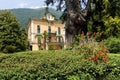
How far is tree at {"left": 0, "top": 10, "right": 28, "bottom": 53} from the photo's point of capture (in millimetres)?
36072

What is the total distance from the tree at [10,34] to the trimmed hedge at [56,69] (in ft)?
88.8

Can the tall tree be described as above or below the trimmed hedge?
above

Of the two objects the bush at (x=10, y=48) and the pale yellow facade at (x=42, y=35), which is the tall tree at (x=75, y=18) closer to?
the bush at (x=10, y=48)

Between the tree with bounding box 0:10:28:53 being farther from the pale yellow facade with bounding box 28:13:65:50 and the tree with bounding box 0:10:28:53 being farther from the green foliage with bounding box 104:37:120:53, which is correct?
the green foliage with bounding box 104:37:120:53

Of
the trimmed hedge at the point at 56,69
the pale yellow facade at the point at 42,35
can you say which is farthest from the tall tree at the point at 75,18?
the pale yellow facade at the point at 42,35

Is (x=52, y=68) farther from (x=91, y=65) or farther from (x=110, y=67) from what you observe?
(x=110, y=67)

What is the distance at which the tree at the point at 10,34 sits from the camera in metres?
36.1

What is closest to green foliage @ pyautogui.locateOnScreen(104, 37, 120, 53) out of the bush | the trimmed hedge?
the trimmed hedge

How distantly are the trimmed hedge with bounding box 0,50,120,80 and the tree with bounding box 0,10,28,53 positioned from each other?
27.1 metres

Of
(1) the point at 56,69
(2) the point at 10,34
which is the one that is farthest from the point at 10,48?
(1) the point at 56,69

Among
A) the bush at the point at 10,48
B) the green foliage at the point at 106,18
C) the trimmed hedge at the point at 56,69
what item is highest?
the green foliage at the point at 106,18

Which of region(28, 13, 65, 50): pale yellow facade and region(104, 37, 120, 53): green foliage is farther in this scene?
region(28, 13, 65, 50): pale yellow facade

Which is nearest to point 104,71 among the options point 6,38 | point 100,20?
point 100,20

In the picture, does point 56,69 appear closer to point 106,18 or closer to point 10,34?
point 106,18
